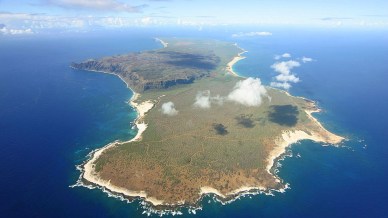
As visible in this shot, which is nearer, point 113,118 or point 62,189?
point 62,189

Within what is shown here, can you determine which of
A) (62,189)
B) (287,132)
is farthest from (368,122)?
(62,189)

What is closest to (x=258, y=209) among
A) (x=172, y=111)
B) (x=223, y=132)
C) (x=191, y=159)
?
(x=191, y=159)

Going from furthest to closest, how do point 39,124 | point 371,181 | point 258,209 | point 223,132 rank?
point 39,124 < point 223,132 < point 371,181 < point 258,209

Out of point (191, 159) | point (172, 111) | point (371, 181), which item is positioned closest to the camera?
point (371, 181)

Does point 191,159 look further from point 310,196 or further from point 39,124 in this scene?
point 39,124

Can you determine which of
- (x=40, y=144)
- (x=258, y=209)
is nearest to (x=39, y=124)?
(x=40, y=144)

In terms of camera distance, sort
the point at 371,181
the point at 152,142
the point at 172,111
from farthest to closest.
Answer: the point at 172,111 → the point at 152,142 → the point at 371,181

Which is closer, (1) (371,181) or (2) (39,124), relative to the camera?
(1) (371,181)

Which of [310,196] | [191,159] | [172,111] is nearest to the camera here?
[310,196]

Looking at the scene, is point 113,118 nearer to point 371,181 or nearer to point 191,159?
point 191,159
